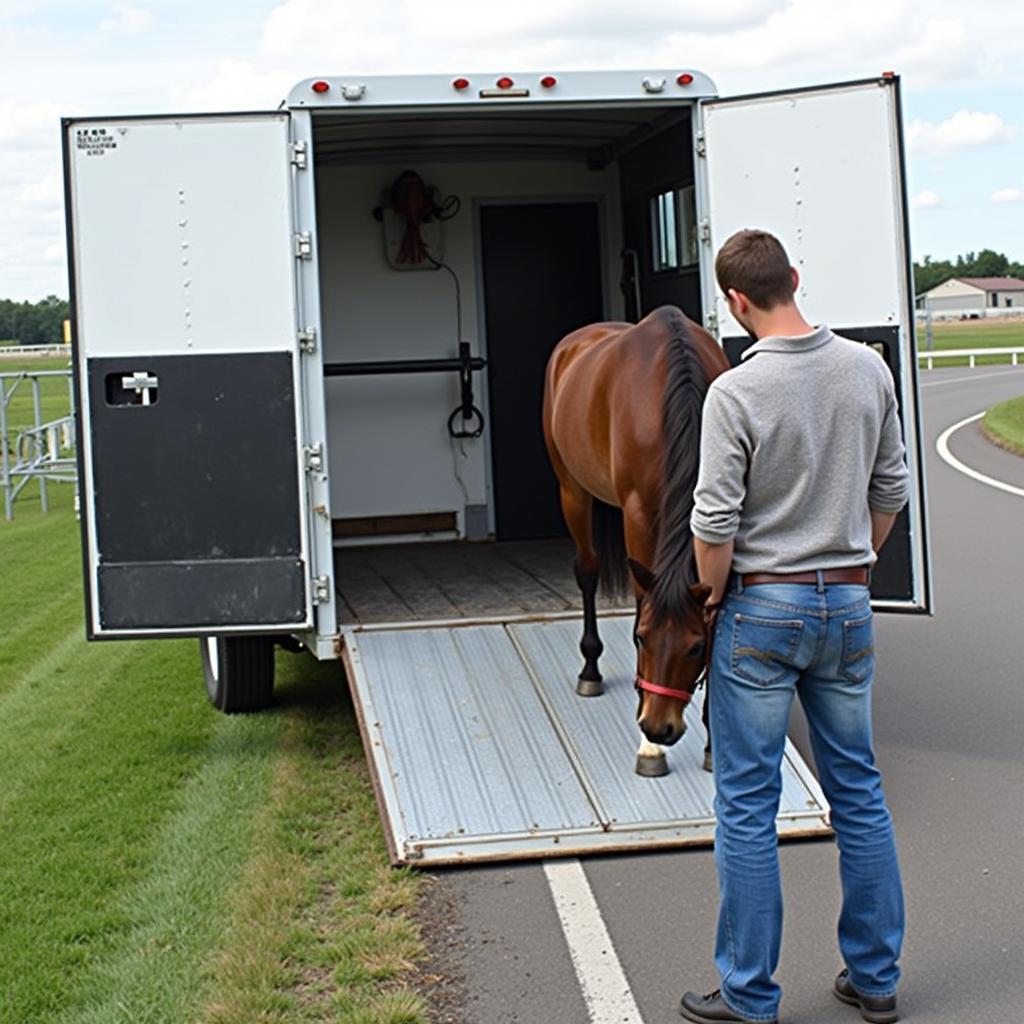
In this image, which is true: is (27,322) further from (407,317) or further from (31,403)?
(407,317)

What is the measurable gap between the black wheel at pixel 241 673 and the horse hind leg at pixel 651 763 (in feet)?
8.75

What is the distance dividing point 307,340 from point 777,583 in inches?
135

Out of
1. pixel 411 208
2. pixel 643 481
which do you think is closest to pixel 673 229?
pixel 411 208

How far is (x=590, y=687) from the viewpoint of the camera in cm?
754

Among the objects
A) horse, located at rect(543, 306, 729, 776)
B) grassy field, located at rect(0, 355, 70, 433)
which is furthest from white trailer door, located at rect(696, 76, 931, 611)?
grassy field, located at rect(0, 355, 70, 433)

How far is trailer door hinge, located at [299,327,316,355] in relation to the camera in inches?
288

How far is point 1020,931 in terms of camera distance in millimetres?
5211

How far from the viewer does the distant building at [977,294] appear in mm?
138250

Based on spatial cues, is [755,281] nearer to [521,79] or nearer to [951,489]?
[521,79]

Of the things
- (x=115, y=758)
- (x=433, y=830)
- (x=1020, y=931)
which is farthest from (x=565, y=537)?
(x=1020, y=931)

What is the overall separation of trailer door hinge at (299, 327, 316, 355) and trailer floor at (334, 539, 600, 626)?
4.96 feet

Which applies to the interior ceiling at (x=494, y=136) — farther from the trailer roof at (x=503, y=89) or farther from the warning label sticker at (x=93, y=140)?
the warning label sticker at (x=93, y=140)

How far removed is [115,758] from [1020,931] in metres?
4.43

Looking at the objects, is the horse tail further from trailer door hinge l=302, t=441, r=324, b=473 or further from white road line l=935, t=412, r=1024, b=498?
white road line l=935, t=412, r=1024, b=498
